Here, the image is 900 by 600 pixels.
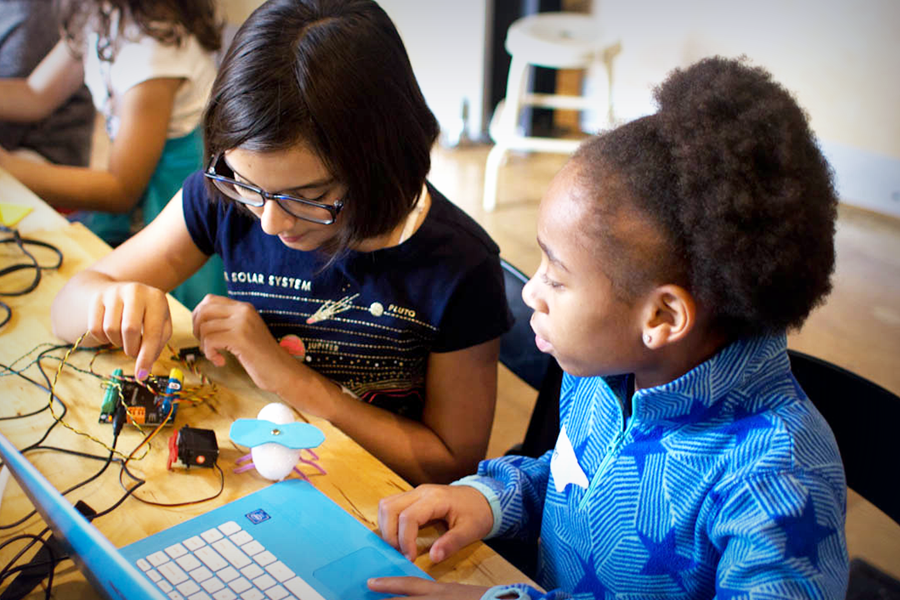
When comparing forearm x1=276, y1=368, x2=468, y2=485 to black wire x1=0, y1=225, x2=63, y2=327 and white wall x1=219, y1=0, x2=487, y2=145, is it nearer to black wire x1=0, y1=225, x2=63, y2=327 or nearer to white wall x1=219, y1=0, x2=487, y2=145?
black wire x1=0, y1=225, x2=63, y2=327

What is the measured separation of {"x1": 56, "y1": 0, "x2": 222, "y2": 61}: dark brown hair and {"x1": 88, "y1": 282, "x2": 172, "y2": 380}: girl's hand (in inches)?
36.5

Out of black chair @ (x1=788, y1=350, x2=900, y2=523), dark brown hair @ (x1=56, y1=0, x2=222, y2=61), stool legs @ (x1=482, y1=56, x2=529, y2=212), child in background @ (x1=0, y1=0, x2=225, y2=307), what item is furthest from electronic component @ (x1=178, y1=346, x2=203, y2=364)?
stool legs @ (x1=482, y1=56, x2=529, y2=212)

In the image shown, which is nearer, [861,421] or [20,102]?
[861,421]

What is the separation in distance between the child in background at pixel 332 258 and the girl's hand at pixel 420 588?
35cm

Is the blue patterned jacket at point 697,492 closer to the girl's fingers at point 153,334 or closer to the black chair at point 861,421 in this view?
the black chair at point 861,421

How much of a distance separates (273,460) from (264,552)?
12 cm

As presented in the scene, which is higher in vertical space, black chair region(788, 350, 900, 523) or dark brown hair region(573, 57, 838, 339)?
dark brown hair region(573, 57, 838, 339)

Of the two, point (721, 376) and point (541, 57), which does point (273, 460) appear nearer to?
point (721, 376)

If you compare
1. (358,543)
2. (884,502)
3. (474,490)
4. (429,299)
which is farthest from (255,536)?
(884,502)

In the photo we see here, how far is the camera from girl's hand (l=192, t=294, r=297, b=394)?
106cm

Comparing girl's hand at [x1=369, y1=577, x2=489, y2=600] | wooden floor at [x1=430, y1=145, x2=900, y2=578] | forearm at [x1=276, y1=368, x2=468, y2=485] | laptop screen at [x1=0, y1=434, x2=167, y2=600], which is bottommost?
wooden floor at [x1=430, y1=145, x2=900, y2=578]

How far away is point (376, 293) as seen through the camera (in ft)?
3.82

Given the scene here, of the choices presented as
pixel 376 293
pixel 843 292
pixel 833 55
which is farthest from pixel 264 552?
pixel 833 55

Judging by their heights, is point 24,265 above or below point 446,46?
above
